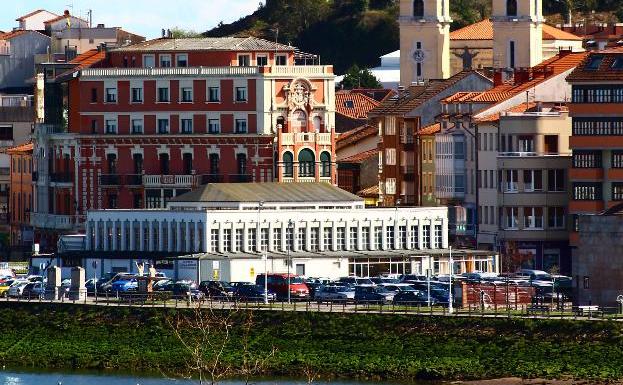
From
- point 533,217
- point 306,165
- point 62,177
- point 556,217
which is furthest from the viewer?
point 62,177

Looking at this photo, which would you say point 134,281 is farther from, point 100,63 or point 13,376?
point 100,63

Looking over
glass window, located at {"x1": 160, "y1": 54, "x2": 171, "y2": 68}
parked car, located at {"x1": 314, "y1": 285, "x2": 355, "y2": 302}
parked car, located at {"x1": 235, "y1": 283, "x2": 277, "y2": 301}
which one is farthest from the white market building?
glass window, located at {"x1": 160, "y1": 54, "x2": 171, "y2": 68}

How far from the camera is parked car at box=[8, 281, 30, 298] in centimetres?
13912

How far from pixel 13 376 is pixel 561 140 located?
40.5 m

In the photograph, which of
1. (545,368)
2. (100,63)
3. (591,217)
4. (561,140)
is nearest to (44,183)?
(100,63)

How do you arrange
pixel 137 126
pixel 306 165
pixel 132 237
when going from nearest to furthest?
1. pixel 132 237
2. pixel 306 165
3. pixel 137 126

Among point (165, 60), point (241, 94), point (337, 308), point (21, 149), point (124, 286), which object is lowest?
point (337, 308)

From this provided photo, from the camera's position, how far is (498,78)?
17362cm

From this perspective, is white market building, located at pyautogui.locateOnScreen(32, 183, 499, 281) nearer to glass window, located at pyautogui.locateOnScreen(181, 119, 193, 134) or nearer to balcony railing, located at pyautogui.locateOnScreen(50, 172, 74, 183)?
glass window, located at pyautogui.locateOnScreen(181, 119, 193, 134)

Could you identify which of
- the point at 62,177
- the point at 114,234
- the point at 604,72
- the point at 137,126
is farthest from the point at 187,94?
the point at 604,72

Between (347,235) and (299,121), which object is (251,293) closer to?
(347,235)

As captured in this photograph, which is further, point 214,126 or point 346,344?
point 214,126

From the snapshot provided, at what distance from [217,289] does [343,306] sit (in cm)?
888

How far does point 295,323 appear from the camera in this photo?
124312 mm
